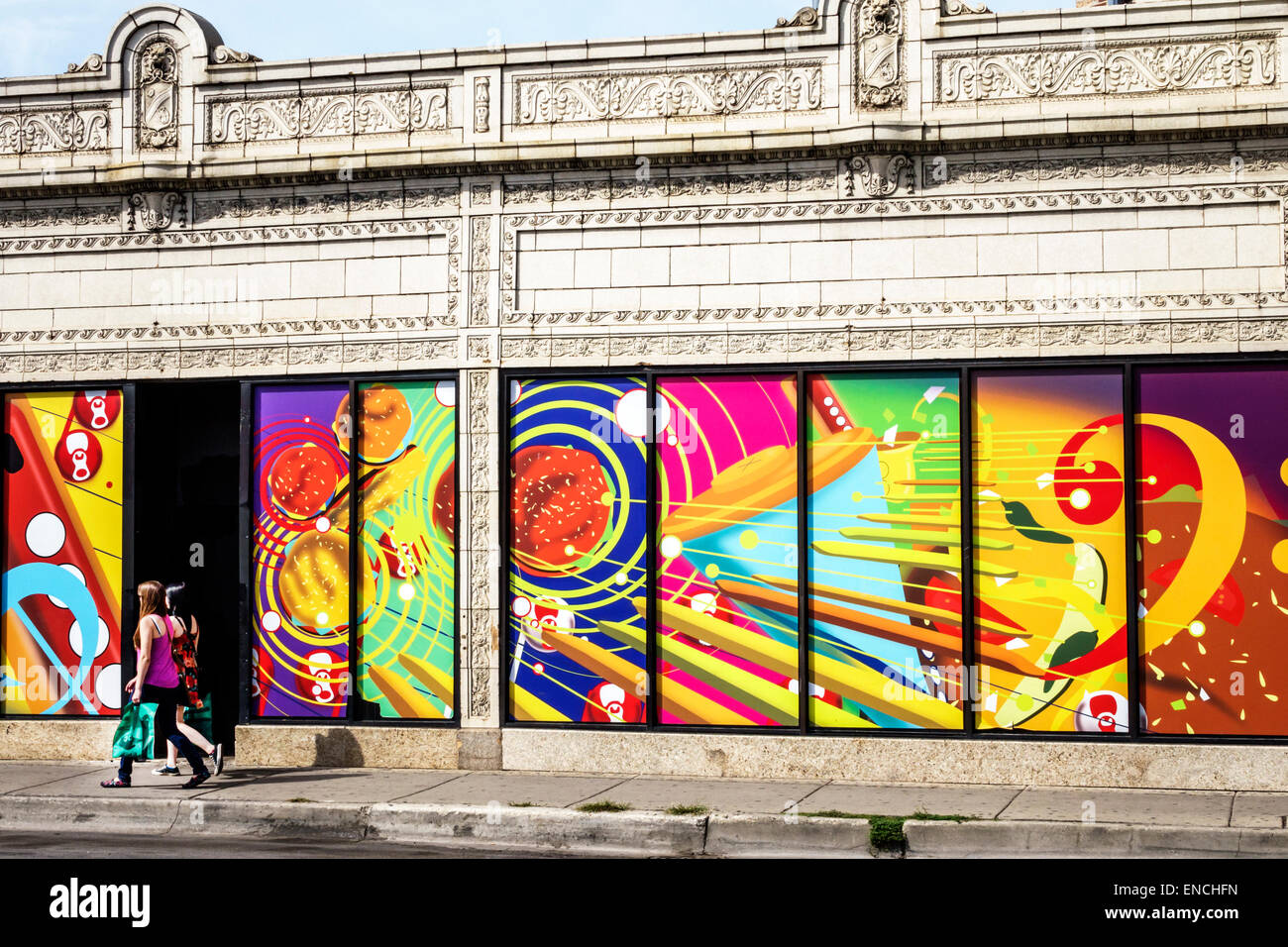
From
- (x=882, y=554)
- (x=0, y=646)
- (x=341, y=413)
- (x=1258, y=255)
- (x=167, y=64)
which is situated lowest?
(x=0, y=646)

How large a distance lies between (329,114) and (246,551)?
436cm

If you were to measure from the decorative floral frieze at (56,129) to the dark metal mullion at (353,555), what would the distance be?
3.86 meters

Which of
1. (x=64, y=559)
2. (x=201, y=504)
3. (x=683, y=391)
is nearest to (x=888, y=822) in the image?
(x=683, y=391)

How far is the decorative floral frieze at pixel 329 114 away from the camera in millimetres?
13414

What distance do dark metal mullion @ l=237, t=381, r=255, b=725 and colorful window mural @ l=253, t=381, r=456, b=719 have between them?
0.07 metres

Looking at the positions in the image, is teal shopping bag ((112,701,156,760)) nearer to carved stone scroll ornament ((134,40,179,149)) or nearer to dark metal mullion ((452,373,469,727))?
dark metal mullion ((452,373,469,727))

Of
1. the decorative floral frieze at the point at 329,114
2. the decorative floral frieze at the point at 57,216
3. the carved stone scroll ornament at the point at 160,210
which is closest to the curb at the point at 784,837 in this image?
the decorative floral frieze at the point at 329,114

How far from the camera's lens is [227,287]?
44.9 ft

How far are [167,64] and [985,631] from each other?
9683 mm

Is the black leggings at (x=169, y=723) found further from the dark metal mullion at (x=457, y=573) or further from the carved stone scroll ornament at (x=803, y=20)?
the carved stone scroll ornament at (x=803, y=20)

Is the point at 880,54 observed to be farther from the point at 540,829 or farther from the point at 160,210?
the point at 540,829

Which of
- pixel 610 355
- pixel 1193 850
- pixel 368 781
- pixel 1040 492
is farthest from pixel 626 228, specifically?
pixel 1193 850

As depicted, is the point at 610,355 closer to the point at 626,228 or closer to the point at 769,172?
the point at 626,228

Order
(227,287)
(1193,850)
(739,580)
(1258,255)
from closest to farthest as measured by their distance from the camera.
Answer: (1193,850) < (1258,255) < (739,580) < (227,287)
